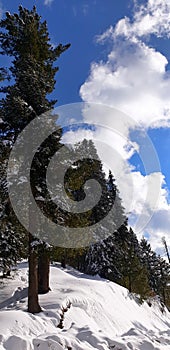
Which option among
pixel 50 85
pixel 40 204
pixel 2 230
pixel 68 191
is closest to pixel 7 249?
pixel 2 230

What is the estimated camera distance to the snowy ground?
790 cm

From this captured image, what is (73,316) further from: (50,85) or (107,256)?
(107,256)

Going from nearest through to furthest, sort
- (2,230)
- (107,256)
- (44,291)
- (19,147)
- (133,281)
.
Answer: (2,230) < (19,147) < (44,291) < (133,281) < (107,256)

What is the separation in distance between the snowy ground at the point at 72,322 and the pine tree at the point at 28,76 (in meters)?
1.79

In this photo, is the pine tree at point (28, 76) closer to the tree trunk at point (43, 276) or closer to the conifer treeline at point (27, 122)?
the conifer treeline at point (27, 122)

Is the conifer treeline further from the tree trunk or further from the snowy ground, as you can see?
the snowy ground

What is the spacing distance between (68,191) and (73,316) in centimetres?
526

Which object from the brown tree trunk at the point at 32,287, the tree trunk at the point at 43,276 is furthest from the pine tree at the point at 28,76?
the tree trunk at the point at 43,276

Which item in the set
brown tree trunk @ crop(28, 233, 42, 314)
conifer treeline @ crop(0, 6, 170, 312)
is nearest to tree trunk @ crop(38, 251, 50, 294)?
conifer treeline @ crop(0, 6, 170, 312)

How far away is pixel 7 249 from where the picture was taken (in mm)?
12164

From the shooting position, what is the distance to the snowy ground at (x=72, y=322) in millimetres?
7902

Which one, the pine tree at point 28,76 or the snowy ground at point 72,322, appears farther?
the pine tree at point 28,76

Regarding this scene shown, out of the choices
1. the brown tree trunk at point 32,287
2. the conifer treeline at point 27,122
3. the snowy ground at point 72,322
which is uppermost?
the conifer treeline at point 27,122

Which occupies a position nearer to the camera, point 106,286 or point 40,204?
point 40,204
